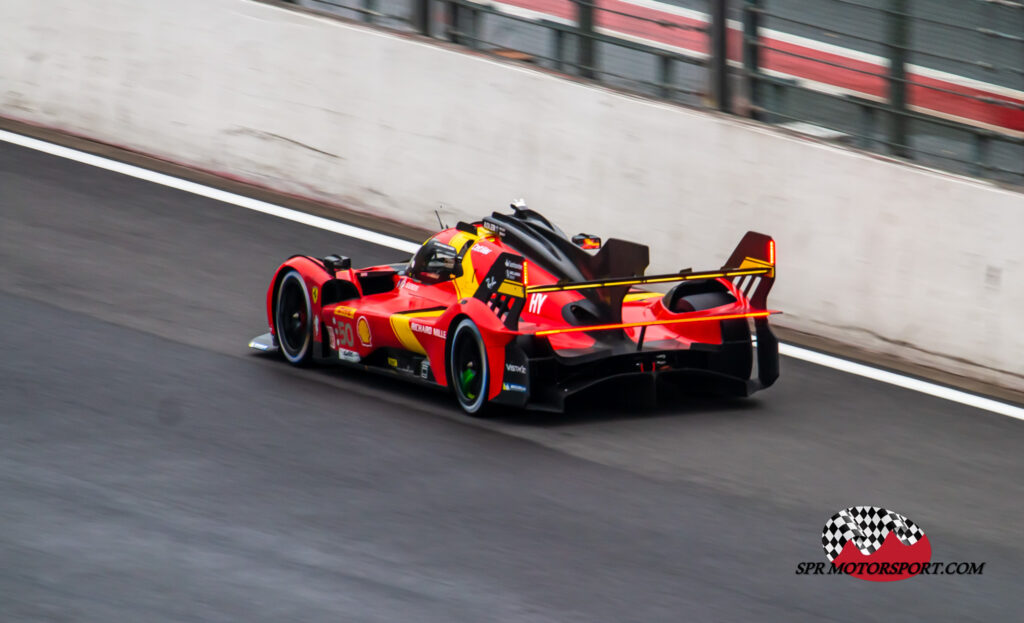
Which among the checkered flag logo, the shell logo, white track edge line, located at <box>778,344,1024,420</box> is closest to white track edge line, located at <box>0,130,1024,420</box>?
white track edge line, located at <box>778,344,1024,420</box>

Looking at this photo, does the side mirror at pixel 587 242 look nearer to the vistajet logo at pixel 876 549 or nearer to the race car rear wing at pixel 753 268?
the race car rear wing at pixel 753 268

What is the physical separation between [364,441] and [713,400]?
2.29m

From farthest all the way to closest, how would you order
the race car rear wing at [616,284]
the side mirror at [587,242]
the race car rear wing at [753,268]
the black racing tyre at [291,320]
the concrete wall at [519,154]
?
the concrete wall at [519,154] < the black racing tyre at [291,320] < the side mirror at [587,242] < the race car rear wing at [753,268] < the race car rear wing at [616,284]

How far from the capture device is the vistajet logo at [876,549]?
758 centimetres

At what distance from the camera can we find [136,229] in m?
14.5

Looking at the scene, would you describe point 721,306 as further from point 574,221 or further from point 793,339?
point 574,221

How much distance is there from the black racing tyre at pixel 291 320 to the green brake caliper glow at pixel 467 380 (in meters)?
1.61

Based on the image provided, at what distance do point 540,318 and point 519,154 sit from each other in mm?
4300

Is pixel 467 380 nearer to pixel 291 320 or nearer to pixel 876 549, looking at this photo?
pixel 291 320

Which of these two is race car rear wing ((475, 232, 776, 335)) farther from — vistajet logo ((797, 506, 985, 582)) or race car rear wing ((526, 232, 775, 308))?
vistajet logo ((797, 506, 985, 582))

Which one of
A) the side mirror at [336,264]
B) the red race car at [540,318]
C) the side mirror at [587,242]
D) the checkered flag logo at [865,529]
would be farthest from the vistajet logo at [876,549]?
the side mirror at [336,264]

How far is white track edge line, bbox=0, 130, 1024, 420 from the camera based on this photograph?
10.8 metres

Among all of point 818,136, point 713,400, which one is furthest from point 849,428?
point 818,136

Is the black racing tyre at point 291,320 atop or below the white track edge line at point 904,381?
atop
